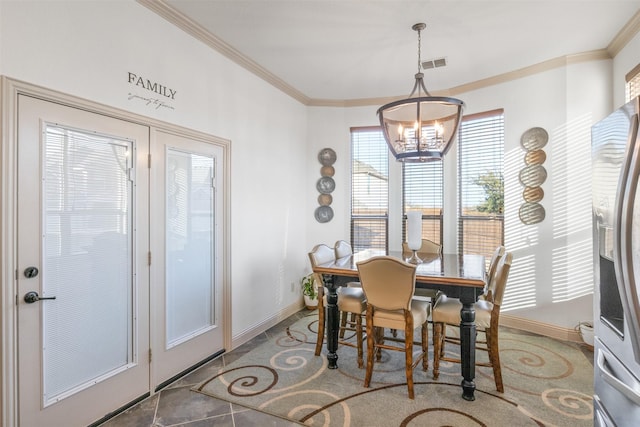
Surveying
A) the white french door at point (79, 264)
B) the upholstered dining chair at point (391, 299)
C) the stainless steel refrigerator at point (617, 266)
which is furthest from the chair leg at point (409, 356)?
the white french door at point (79, 264)

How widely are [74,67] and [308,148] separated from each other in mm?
3290

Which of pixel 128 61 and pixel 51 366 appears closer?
pixel 51 366

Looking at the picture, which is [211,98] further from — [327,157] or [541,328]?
[541,328]

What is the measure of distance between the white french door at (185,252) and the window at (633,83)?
12.5 ft

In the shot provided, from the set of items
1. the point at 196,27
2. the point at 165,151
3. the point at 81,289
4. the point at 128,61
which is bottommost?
the point at 81,289

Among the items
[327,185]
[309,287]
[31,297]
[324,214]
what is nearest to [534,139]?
[327,185]

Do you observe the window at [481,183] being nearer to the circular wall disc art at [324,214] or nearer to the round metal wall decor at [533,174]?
the round metal wall decor at [533,174]

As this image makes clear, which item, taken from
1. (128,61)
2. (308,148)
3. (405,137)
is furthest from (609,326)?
(308,148)

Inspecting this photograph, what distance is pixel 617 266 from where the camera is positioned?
3.95 ft

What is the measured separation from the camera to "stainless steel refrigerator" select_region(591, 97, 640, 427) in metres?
1.14

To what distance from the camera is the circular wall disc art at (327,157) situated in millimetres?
5055

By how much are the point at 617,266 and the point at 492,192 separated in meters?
3.33

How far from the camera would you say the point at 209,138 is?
3.19 m

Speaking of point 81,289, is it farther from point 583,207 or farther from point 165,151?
point 583,207
